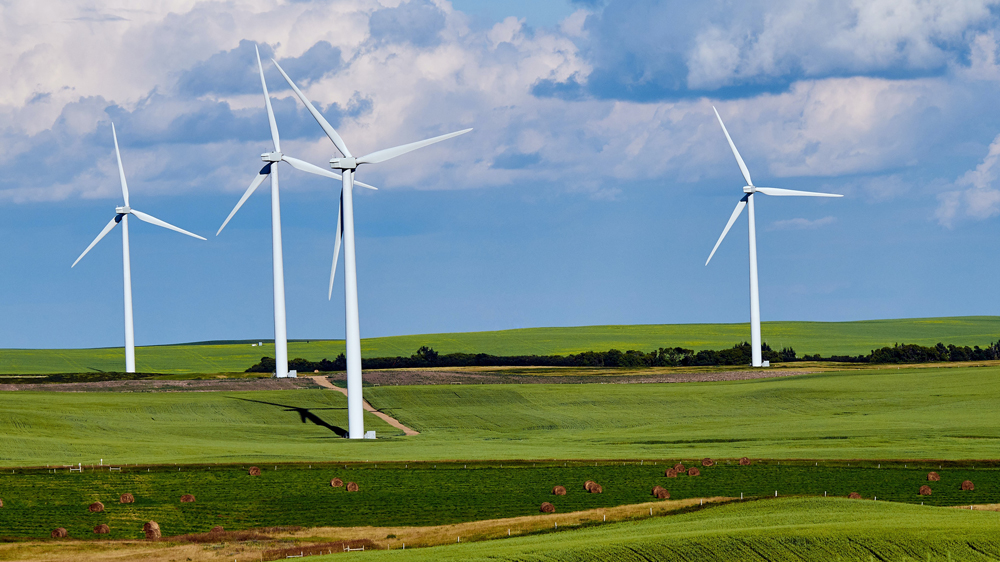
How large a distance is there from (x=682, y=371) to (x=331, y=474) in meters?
68.0

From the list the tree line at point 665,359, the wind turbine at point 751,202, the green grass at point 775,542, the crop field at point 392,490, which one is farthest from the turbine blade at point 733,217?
the green grass at point 775,542

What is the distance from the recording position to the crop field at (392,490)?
44.5m

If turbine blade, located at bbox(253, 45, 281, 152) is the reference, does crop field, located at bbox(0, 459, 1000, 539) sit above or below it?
below

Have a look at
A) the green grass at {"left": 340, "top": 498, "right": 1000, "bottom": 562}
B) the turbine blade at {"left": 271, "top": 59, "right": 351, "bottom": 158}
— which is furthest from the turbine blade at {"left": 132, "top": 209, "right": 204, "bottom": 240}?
the green grass at {"left": 340, "top": 498, "right": 1000, "bottom": 562}

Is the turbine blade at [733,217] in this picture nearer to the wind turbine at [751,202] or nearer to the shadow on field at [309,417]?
the wind turbine at [751,202]

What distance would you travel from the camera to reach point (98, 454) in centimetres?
6512

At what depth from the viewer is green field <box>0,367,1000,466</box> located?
2559 inches

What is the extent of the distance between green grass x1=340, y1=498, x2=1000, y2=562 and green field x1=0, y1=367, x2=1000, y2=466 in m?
22.9

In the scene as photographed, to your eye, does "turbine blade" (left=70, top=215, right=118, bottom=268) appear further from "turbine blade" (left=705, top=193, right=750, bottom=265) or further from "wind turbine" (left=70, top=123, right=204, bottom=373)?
"turbine blade" (left=705, top=193, right=750, bottom=265)

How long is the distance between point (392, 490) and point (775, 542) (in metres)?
22.8

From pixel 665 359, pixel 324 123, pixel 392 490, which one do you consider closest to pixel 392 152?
pixel 324 123

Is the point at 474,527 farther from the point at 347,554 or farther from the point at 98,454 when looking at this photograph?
the point at 98,454

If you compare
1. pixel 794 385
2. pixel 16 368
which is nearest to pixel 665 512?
pixel 794 385

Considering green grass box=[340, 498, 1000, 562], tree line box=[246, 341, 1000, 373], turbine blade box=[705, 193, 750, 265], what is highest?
turbine blade box=[705, 193, 750, 265]
